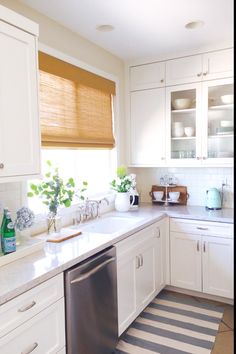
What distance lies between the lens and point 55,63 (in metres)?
2.38

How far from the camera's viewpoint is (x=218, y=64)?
2.91m

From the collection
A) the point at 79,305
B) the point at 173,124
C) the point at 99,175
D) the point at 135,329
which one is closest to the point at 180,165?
the point at 173,124

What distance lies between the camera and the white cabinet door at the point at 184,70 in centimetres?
301

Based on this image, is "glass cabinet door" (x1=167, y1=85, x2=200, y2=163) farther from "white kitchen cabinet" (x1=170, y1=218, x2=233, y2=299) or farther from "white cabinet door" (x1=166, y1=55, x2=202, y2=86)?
"white kitchen cabinet" (x1=170, y1=218, x2=233, y2=299)

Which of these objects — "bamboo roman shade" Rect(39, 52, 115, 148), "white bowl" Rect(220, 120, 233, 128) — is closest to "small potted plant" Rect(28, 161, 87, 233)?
"bamboo roman shade" Rect(39, 52, 115, 148)

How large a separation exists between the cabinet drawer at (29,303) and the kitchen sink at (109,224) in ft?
3.08

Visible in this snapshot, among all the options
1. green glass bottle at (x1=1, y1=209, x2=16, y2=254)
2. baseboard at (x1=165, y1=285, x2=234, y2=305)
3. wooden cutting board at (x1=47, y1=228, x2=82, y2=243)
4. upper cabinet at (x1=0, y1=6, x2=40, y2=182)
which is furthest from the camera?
baseboard at (x1=165, y1=285, x2=234, y2=305)

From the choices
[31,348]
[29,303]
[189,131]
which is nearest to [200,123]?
[189,131]

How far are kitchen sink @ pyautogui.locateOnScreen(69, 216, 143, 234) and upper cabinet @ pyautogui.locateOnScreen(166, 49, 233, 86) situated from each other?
1498mm

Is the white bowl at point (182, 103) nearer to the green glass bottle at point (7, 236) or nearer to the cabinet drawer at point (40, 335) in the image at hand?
the green glass bottle at point (7, 236)

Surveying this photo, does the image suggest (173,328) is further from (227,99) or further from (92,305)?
(227,99)

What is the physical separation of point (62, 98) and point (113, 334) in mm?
1838

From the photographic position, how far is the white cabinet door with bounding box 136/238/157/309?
2.51m

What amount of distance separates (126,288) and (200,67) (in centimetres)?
221
